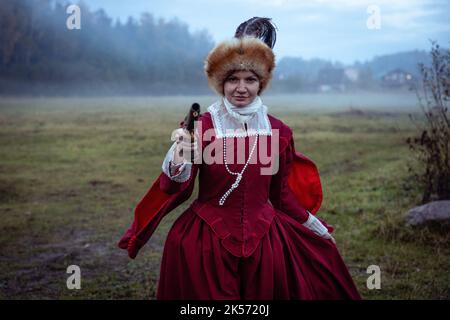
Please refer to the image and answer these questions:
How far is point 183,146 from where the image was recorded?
6.88 ft

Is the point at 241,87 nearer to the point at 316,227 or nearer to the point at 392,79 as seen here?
the point at 316,227

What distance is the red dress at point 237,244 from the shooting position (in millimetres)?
2238

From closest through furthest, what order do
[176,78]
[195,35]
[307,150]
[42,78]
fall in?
[307,150], [42,78], [176,78], [195,35]

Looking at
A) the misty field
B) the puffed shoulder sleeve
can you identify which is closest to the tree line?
the misty field

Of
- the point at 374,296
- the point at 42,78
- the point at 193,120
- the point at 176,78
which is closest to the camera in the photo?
the point at 193,120

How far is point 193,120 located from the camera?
205 centimetres

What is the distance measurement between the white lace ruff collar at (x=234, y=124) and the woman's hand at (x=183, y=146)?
0.21 m

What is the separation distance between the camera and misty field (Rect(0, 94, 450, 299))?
4242 millimetres

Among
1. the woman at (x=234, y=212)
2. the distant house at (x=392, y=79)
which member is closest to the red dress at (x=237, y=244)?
the woman at (x=234, y=212)

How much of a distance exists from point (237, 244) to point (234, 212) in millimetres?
152

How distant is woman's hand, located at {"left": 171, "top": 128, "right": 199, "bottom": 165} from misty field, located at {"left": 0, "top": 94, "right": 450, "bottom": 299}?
2184mm

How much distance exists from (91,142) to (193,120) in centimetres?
1118
